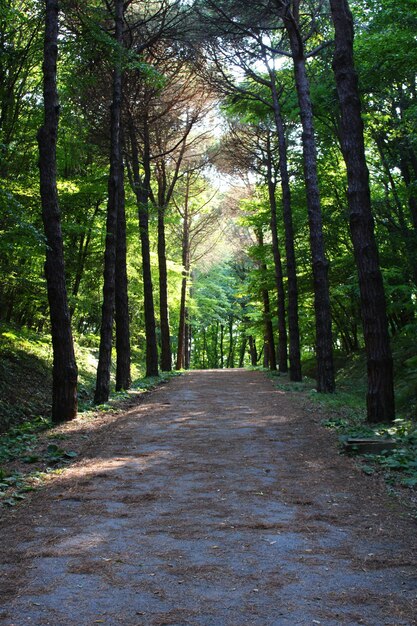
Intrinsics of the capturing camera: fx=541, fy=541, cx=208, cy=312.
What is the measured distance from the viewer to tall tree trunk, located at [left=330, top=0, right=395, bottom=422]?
8.61m

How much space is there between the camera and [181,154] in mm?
22641

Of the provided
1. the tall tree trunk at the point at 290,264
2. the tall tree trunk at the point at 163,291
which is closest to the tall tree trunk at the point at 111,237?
the tall tree trunk at the point at 290,264

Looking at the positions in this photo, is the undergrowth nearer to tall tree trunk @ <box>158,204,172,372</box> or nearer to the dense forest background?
the dense forest background

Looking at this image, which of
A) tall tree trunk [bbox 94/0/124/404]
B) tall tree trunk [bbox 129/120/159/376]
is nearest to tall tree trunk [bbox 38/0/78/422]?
tall tree trunk [bbox 94/0/124/404]

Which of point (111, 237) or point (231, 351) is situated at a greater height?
point (111, 237)

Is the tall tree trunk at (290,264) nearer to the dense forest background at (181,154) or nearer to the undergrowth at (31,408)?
the dense forest background at (181,154)

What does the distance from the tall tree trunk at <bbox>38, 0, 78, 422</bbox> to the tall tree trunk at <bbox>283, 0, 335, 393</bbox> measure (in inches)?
265

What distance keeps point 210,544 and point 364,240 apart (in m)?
6.21

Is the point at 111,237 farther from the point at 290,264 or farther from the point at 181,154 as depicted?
the point at 181,154

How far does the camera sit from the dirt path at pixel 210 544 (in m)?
3.02

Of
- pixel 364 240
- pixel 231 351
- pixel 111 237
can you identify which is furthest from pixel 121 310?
pixel 231 351

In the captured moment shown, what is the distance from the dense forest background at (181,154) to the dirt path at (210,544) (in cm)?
330

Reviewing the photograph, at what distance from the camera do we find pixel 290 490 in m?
5.43

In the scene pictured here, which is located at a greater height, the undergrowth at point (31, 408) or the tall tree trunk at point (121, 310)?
the tall tree trunk at point (121, 310)
